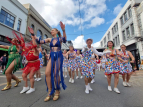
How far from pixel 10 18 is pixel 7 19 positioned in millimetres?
566

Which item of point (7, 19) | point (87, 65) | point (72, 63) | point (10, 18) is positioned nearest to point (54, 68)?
point (87, 65)

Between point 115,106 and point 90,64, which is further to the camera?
point 90,64

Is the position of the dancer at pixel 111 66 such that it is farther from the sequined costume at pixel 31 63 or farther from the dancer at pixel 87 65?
the sequined costume at pixel 31 63

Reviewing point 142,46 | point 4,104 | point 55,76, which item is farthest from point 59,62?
point 142,46

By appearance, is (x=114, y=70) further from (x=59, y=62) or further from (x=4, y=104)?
(x=4, y=104)

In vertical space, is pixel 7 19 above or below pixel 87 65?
above

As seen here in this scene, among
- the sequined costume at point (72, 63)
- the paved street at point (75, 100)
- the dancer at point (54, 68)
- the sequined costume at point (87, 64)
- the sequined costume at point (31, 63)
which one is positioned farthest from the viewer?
the sequined costume at point (72, 63)

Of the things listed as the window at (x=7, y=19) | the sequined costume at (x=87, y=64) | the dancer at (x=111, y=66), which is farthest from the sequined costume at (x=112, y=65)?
the window at (x=7, y=19)

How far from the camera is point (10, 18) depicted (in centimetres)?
Result: 1070

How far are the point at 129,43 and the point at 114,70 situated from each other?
44.1 ft

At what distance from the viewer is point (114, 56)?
298cm

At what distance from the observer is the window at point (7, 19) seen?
957 cm

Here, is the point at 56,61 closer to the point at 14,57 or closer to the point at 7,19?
the point at 14,57

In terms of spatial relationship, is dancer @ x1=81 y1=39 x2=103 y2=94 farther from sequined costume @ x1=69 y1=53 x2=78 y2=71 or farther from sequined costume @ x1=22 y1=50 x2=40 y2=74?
sequined costume @ x1=22 y1=50 x2=40 y2=74
